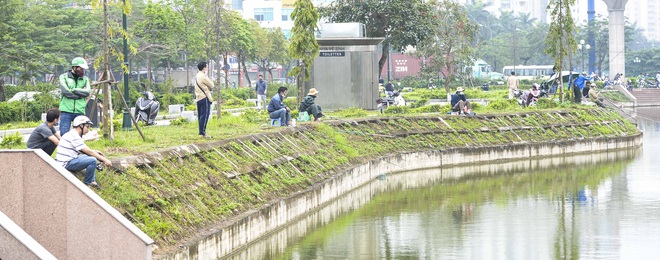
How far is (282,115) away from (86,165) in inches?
562

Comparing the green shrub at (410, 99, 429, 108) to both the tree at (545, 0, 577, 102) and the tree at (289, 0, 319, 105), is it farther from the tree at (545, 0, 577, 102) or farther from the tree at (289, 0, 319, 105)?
the tree at (289, 0, 319, 105)

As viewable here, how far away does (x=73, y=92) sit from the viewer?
63.6ft

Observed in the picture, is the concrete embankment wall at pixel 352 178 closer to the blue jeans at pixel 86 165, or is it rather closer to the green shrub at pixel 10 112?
the blue jeans at pixel 86 165

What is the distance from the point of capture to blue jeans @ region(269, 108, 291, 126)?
29.9 meters

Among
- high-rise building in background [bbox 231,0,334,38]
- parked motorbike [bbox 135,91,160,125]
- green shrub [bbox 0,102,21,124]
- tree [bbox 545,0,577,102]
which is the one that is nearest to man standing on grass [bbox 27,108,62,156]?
parked motorbike [bbox 135,91,160,125]

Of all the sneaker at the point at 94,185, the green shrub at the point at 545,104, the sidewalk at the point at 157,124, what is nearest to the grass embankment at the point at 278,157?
the sneaker at the point at 94,185

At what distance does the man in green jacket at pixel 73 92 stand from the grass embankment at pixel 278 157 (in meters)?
1.93

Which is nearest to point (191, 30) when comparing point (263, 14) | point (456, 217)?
point (456, 217)

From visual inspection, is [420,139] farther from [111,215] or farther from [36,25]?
[36,25]

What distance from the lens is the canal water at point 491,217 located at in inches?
803

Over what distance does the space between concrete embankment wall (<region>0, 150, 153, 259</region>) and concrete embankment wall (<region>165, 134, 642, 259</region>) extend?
943 mm

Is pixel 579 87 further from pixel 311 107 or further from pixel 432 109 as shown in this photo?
pixel 311 107

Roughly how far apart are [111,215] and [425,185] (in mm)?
17564

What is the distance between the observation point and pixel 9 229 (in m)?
13.0
